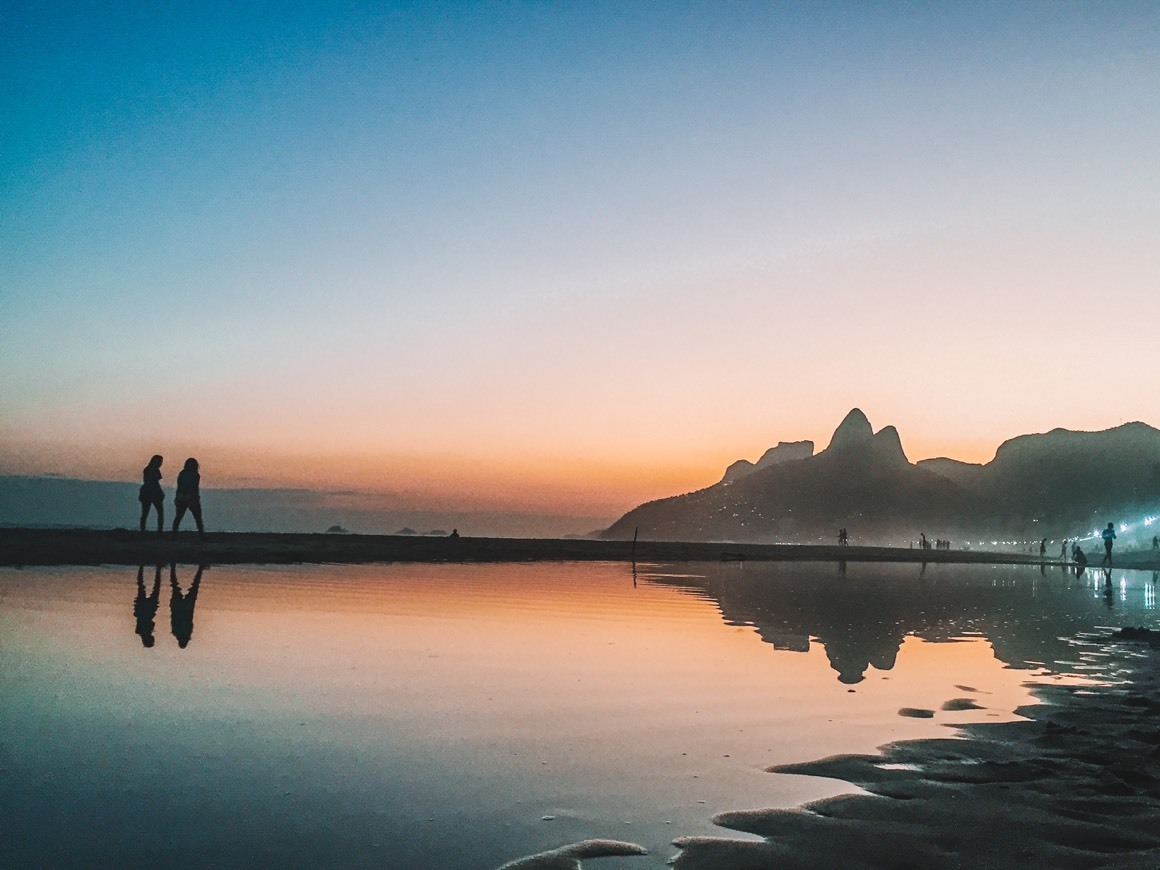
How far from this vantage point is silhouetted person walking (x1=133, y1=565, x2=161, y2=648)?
1332 centimetres

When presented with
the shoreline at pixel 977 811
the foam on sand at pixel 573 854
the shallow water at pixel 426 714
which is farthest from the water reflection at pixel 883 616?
the foam on sand at pixel 573 854

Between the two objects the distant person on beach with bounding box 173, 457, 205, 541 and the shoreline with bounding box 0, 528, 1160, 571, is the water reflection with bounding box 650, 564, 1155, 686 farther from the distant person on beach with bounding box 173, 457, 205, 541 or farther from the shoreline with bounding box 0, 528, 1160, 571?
the distant person on beach with bounding box 173, 457, 205, 541

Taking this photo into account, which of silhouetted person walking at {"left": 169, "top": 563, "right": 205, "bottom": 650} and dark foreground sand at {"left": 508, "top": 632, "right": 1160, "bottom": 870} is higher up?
silhouetted person walking at {"left": 169, "top": 563, "right": 205, "bottom": 650}

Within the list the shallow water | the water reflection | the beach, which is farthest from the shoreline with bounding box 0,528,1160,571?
the beach

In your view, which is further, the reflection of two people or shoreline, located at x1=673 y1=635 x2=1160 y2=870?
the reflection of two people

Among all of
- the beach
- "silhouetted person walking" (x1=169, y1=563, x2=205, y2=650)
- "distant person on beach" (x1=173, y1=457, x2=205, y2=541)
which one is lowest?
the beach

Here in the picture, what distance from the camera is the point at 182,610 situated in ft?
54.1

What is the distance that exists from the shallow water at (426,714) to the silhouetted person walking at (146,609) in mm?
100

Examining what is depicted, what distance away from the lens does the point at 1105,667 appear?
565 inches

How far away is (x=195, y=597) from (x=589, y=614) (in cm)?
840

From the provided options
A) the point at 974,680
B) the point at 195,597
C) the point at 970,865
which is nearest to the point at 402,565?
the point at 195,597

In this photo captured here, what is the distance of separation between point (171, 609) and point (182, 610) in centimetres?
27

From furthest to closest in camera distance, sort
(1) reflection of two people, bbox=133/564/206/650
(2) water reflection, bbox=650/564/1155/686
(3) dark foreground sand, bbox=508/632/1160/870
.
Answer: (2) water reflection, bbox=650/564/1155/686, (1) reflection of two people, bbox=133/564/206/650, (3) dark foreground sand, bbox=508/632/1160/870

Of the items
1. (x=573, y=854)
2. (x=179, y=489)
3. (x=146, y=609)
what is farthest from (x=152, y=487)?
(x=573, y=854)
